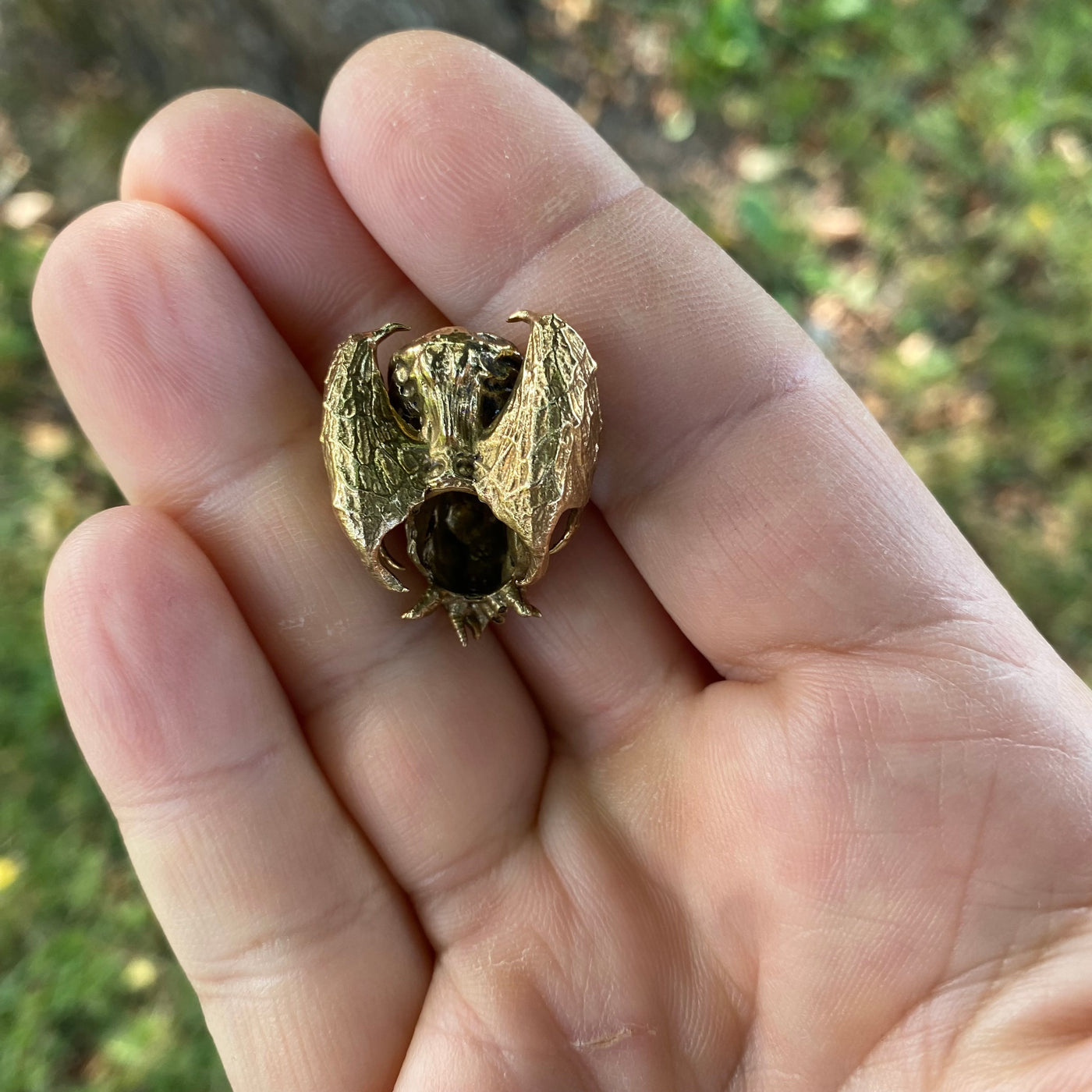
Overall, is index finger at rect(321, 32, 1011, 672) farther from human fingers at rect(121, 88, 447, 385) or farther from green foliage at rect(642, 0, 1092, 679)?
green foliage at rect(642, 0, 1092, 679)

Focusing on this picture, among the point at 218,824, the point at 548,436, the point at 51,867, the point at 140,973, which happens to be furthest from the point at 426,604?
the point at 51,867

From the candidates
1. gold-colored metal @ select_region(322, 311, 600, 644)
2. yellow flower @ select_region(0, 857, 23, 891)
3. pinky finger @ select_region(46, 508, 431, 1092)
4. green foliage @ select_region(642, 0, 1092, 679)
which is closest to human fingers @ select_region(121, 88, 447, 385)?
gold-colored metal @ select_region(322, 311, 600, 644)

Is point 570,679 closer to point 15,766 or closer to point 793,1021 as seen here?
point 793,1021

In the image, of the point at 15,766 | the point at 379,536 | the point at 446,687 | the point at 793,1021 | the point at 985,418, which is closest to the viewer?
the point at 793,1021

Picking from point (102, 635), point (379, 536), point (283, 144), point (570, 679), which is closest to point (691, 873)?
point (570, 679)

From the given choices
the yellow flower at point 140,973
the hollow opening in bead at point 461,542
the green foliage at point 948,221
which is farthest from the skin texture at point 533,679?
the green foliage at point 948,221

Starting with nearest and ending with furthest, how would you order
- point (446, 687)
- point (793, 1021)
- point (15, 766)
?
point (793, 1021) < point (446, 687) < point (15, 766)

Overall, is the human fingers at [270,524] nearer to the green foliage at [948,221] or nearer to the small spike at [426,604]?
the small spike at [426,604]

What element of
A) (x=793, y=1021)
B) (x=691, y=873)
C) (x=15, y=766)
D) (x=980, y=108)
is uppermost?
(x=980, y=108)
